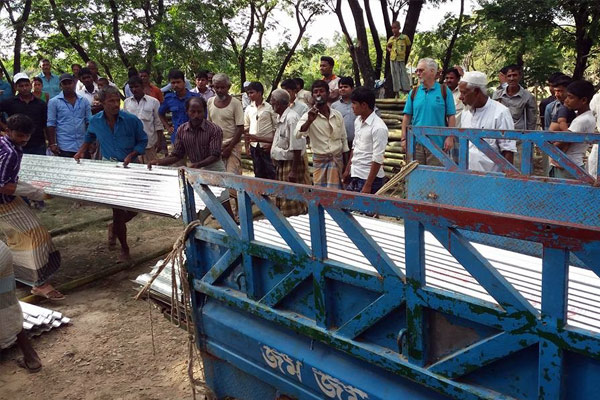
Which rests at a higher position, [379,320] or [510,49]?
[510,49]

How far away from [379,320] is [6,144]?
Answer: 3.23 m

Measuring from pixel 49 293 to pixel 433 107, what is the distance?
396 cm

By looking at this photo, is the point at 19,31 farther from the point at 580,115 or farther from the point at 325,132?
the point at 580,115

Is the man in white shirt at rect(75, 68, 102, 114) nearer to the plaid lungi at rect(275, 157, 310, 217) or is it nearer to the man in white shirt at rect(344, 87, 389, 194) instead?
the plaid lungi at rect(275, 157, 310, 217)

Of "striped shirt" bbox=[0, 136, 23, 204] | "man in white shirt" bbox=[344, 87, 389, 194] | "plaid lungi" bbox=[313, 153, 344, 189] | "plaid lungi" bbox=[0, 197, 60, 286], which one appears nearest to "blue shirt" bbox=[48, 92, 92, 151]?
"plaid lungi" bbox=[0, 197, 60, 286]

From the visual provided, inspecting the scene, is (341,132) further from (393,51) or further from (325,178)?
(393,51)

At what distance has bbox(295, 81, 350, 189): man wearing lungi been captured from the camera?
506cm

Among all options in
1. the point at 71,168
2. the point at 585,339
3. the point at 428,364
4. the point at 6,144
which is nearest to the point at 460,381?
the point at 428,364

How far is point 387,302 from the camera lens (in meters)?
1.79

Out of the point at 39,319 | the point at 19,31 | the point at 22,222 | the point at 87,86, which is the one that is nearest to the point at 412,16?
the point at 87,86

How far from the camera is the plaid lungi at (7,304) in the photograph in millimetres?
3422

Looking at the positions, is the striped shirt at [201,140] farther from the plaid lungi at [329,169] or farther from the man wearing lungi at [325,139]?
the plaid lungi at [329,169]

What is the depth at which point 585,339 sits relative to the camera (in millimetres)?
1350

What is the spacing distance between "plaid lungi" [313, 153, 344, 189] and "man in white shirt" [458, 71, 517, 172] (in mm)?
1381
